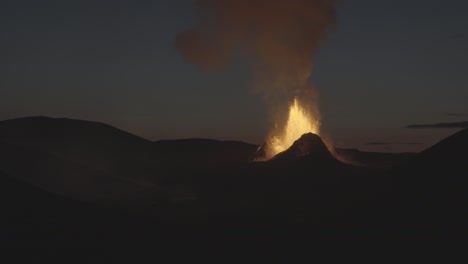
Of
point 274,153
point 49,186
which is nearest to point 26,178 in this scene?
point 49,186

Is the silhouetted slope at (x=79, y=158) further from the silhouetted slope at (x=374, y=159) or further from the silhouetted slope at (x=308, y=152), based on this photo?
the silhouetted slope at (x=374, y=159)

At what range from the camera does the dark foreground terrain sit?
32.1m

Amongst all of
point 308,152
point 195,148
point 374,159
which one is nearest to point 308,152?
point 308,152

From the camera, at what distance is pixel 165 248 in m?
31.8

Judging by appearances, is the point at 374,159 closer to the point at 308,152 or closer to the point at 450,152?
the point at 308,152

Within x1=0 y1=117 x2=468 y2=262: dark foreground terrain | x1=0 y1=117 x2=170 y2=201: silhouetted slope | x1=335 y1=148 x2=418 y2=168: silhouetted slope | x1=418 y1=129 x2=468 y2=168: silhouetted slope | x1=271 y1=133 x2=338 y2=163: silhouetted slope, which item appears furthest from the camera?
x1=335 y1=148 x2=418 y2=168: silhouetted slope

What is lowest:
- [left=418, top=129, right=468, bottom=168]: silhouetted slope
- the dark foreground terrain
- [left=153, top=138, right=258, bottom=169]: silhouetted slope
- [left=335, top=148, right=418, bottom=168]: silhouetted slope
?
the dark foreground terrain

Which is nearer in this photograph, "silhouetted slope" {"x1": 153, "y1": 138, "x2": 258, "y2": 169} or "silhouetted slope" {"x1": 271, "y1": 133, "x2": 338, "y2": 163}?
"silhouetted slope" {"x1": 271, "y1": 133, "x2": 338, "y2": 163}

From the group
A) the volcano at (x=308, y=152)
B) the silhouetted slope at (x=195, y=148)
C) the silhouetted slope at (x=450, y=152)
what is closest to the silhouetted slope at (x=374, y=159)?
the silhouetted slope at (x=450, y=152)

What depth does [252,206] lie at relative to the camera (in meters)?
44.5

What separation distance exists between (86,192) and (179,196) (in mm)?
8886

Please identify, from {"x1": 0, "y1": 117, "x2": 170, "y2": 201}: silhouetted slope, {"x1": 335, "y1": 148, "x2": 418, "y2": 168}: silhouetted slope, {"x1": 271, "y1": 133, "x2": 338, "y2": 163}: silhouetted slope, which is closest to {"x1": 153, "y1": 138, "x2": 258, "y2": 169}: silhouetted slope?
{"x1": 0, "y1": 117, "x2": 170, "y2": 201}: silhouetted slope

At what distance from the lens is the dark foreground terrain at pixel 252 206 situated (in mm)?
32062

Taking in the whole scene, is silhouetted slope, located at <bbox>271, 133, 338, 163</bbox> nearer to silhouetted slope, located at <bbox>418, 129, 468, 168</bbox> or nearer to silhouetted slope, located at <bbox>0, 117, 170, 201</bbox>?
silhouetted slope, located at <bbox>418, 129, 468, 168</bbox>
